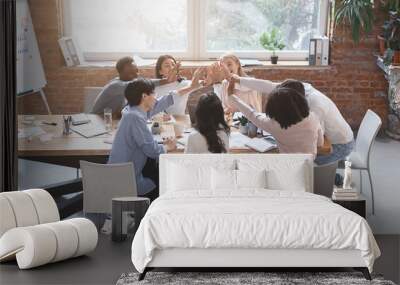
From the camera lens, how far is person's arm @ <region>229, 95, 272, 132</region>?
31.0ft

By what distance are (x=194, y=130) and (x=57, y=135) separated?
146cm

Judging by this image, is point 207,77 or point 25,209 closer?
point 25,209

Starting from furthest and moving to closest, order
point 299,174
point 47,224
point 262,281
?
point 299,174
point 47,224
point 262,281

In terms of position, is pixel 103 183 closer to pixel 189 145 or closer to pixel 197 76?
pixel 189 145

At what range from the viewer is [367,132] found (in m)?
9.48

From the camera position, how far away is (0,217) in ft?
27.0

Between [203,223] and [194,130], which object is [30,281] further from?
[194,130]

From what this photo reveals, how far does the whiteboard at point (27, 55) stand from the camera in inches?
375

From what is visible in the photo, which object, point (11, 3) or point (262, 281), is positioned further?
point (11, 3)

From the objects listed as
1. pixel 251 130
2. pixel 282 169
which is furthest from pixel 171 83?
pixel 282 169

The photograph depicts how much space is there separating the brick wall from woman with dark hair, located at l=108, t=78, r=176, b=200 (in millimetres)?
222

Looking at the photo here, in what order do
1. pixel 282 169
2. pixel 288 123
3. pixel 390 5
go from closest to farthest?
pixel 282 169 < pixel 390 5 < pixel 288 123

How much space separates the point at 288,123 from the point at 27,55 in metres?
2.81

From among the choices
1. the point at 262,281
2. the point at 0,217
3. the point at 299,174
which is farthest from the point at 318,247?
the point at 0,217
